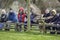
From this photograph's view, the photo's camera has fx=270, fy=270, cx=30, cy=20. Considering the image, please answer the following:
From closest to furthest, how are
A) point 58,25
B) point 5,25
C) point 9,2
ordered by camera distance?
point 58,25 → point 5,25 → point 9,2

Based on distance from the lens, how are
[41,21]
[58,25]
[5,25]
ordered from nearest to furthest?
[58,25], [41,21], [5,25]

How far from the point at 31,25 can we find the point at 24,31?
54 cm

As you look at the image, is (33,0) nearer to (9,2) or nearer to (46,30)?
(9,2)

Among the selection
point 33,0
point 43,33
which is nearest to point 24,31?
point 43,33

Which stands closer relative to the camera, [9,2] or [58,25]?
[58,25]

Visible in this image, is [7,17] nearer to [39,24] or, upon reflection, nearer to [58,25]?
[39,24]

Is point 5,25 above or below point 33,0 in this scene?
below


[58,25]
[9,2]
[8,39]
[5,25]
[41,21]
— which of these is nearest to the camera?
[8,39]

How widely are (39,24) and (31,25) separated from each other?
739 millimetres

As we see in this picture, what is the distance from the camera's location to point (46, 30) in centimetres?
1329

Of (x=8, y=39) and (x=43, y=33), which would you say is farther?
(x=43, y=33)

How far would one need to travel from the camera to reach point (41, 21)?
540 inches

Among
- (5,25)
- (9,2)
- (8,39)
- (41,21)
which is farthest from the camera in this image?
(9,2)

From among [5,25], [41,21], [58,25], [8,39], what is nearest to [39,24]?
[41,21]
